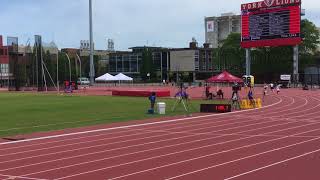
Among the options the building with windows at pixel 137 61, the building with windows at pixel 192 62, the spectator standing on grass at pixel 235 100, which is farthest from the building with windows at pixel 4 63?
the spectator standing on grass at pixel 235 100

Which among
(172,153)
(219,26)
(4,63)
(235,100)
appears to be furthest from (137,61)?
(172,153)

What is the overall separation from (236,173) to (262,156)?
2.65m

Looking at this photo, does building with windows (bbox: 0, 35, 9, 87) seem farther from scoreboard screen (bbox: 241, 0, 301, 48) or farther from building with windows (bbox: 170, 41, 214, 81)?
scoreboard screen (bbox: 241, 0, 301, 48)

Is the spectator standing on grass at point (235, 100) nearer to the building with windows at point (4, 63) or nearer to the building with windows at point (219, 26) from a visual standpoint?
the building with windows at point (4, 63)

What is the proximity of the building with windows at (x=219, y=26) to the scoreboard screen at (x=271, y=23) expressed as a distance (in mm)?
93085

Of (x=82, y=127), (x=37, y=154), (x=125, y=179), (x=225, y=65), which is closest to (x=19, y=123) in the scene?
(x=82, y=127)

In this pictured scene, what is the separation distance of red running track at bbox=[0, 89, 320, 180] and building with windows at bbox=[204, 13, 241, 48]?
144m

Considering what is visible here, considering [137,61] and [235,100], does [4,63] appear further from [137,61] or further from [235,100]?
[235,100]

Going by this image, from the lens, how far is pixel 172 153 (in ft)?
47.7

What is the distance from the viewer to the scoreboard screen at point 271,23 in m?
66.7

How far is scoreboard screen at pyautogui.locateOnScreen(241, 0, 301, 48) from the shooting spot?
6669 centimetres

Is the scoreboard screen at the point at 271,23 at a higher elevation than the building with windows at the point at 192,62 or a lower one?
higher

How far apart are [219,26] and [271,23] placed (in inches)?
3928

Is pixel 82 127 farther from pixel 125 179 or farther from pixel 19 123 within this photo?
pixel 125 179
